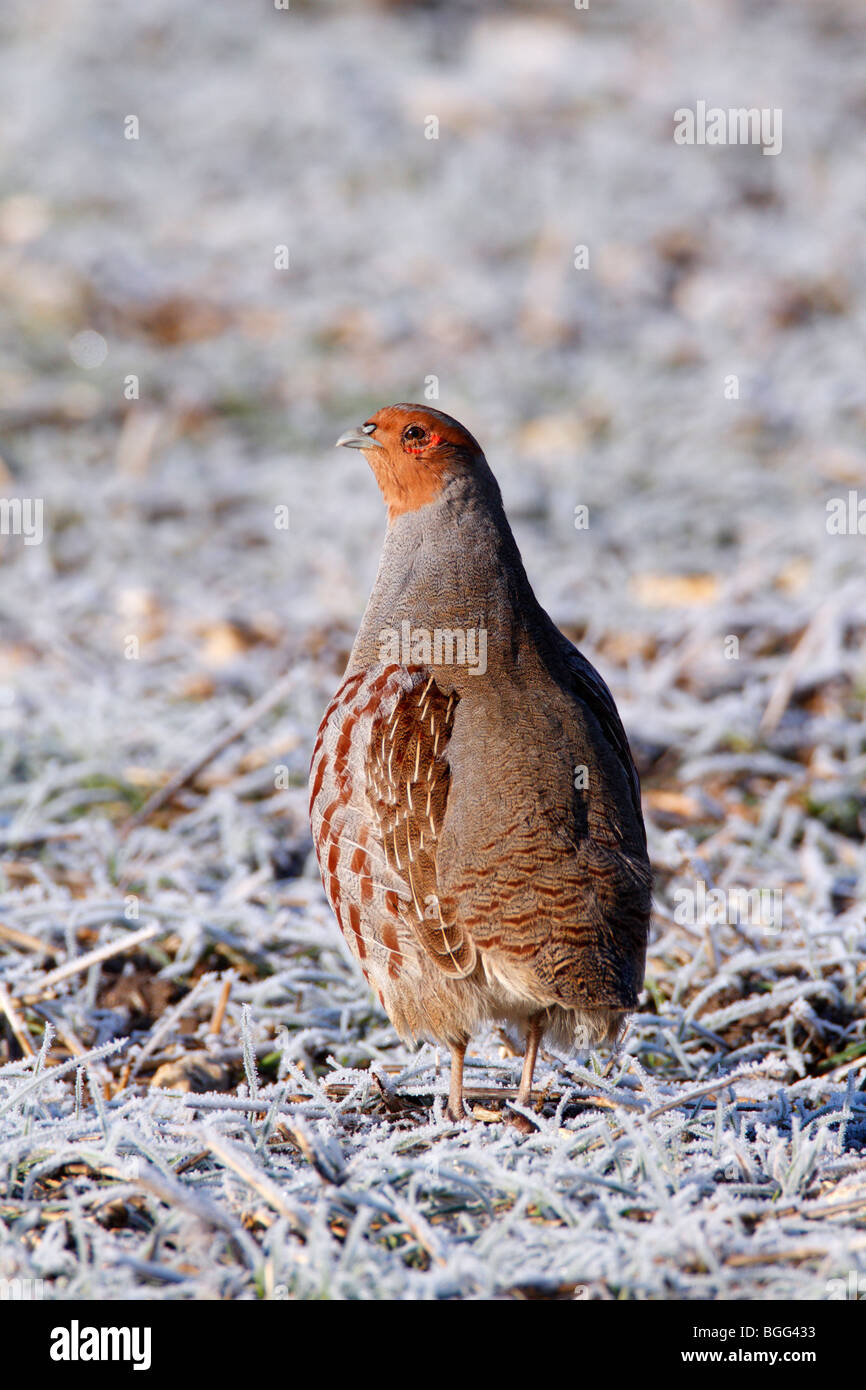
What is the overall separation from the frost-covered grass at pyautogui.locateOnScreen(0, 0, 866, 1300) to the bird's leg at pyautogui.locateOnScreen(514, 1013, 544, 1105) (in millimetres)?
57

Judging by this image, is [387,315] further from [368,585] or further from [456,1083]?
[456,1083]

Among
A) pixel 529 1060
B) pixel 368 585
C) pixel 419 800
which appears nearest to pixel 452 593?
pixel 419 800

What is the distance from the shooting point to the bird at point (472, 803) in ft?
7.82

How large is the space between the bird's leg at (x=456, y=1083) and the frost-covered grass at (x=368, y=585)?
42 millimetres

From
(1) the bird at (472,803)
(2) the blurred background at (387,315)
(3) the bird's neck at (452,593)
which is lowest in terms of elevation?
(1) the bird at (472,803)

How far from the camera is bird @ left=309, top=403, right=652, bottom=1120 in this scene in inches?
93.9

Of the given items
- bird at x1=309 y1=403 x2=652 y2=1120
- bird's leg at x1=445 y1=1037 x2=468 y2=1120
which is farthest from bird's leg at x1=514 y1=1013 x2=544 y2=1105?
bird's leg at x1=445 y1=1037 x2=468 y2=1120

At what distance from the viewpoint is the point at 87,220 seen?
8953mm

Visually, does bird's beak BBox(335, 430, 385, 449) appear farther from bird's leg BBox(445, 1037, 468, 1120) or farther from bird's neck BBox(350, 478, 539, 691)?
bird's leg BBox(445, 1037, 468, 1120)

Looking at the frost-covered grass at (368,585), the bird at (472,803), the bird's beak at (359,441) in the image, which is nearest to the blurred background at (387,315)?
the frost-covered grass at (368,585)

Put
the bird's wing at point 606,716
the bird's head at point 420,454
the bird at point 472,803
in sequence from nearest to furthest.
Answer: the bird at point 472,803, the bird's wing at point 606,716, the bird's head at point 420,454

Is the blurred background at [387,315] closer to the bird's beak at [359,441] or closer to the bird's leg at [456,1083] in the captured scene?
the bird's beak at [359,441]
